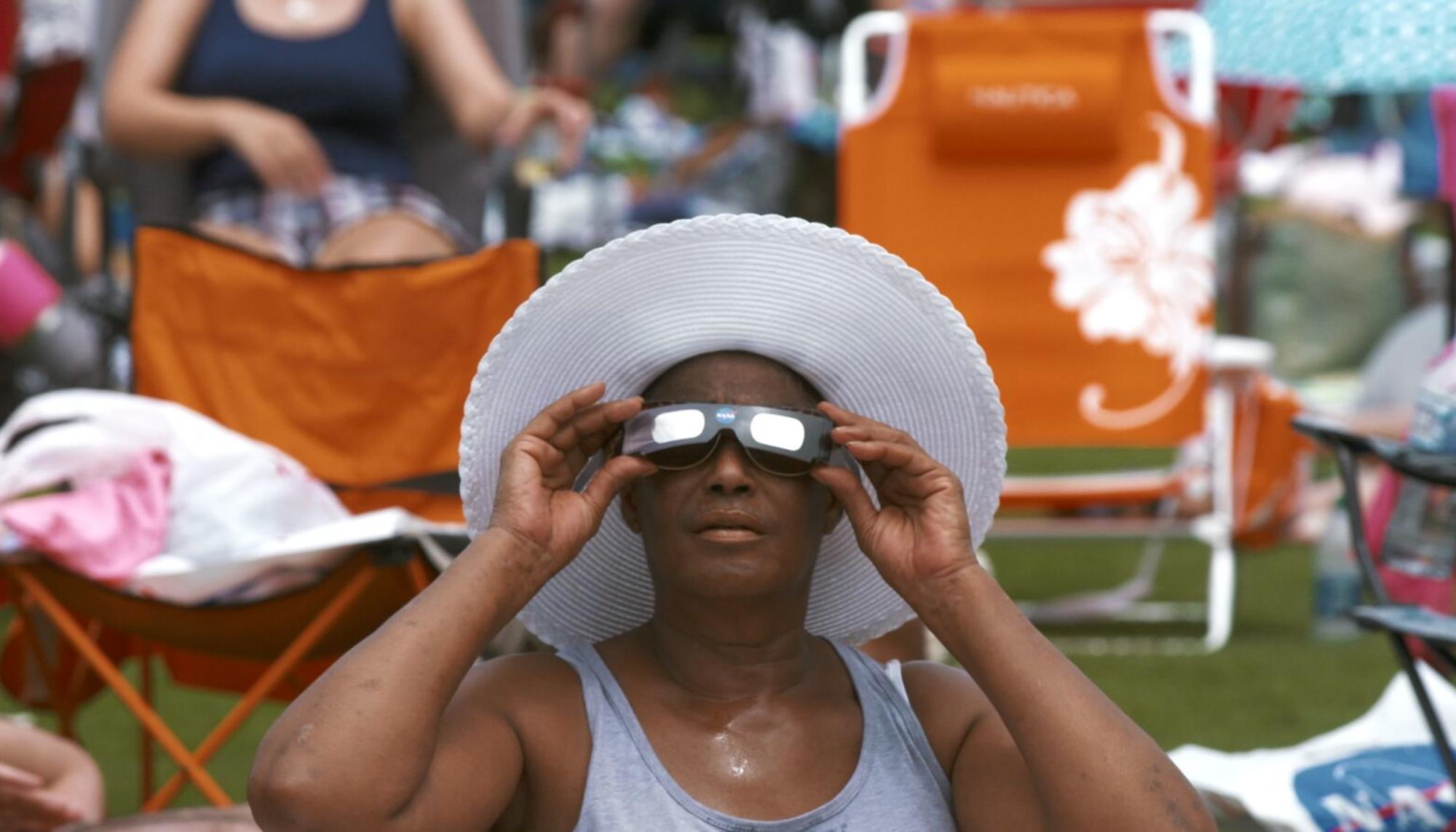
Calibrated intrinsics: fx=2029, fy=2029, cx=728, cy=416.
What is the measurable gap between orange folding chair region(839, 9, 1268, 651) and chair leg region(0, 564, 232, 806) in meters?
3.06

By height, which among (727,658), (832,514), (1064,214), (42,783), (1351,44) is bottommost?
(1064,214)

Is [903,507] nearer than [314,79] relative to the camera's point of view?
Yes

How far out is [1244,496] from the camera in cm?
634

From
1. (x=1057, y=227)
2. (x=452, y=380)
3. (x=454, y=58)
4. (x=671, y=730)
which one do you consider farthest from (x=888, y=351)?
(x=1057, y=227)

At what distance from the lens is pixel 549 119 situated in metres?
4.36

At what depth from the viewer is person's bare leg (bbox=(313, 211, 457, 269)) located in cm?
406

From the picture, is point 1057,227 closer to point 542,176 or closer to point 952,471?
point 542,176

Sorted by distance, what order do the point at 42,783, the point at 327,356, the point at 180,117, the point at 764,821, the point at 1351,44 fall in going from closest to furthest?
the point at 764,821 < the point at 42,783 < the point at 1351,44 < the point at 327,356 < the point at 180,117

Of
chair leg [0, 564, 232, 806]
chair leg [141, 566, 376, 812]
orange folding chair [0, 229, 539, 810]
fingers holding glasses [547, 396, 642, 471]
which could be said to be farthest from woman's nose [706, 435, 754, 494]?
orange folding chair [0, 229, 539, 810]

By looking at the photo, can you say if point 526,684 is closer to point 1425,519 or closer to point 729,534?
point 729,534

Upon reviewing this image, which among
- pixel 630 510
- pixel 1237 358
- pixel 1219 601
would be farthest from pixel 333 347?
pixel 1237 358

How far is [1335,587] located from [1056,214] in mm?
1283

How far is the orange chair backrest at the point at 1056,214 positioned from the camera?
18.3 feet

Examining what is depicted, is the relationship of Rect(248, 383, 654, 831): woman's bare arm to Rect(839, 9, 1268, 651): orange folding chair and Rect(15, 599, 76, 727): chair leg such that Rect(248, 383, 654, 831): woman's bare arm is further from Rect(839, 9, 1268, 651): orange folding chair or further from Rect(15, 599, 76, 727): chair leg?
Rect(839, 9, 1268, 651): orange folding chair
